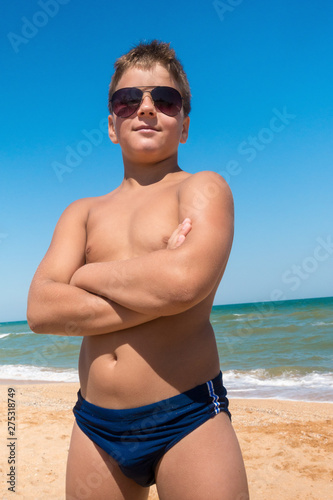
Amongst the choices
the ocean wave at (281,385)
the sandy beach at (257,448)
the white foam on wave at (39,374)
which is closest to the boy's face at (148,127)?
the sandy beach at (257,448)

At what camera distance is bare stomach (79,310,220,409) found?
163 centimetres

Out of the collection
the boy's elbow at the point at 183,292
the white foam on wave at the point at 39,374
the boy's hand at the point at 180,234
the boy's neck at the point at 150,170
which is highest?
the boy's neck at the point at 150,170

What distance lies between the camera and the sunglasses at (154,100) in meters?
1.96

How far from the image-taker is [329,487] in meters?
4.13

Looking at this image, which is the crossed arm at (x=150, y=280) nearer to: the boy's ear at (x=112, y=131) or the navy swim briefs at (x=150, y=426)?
the navy swim briefs at (x=150, y=426)

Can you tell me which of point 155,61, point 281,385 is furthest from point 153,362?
point 281,385

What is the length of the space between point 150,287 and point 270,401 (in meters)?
6.97

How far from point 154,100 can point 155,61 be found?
0.23m

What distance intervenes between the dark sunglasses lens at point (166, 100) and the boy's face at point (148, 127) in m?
0.02

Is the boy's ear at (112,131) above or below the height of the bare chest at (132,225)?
above

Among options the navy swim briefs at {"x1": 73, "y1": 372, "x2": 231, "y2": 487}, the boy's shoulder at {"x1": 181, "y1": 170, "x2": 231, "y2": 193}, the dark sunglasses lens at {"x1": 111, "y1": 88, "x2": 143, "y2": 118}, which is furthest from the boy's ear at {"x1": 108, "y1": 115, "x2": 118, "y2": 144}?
the navy swim briefs at {"x1": 73, "y1": 372, "x2": 231, "y2": 487}

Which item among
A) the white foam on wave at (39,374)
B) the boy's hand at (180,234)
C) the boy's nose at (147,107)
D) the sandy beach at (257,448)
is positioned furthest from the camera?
the white foam on wave at (39,374)

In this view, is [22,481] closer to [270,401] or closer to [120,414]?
[120,414]

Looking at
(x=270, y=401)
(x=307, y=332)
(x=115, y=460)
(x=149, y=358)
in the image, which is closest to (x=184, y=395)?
(x=149, y=358)
